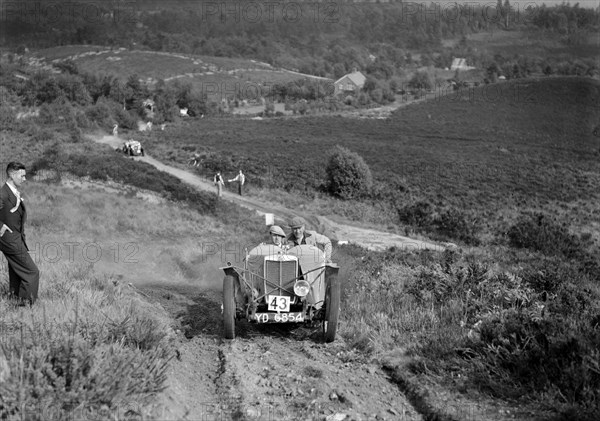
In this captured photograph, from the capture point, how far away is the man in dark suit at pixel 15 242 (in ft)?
26.1

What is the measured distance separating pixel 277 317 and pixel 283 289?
21.6 inches

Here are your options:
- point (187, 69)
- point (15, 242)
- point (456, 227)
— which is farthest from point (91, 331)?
point (187, 69)

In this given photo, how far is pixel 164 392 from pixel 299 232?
444 cm

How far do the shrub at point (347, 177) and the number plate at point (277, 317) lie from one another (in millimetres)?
35327

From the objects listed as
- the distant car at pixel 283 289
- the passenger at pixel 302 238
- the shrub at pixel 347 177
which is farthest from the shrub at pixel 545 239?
the distant car at pixel 283 289

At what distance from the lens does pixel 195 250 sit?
18.4 m

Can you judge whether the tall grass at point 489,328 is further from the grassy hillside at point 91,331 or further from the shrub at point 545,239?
the shrub at point 545,239

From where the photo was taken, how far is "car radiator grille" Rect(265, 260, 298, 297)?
8.70 m

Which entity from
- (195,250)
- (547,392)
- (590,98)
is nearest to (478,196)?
(195,250)

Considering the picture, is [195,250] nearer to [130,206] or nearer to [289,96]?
[130,206]

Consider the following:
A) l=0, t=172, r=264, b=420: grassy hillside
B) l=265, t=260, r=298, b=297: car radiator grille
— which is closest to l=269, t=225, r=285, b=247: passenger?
l=265, t=260, r=298, b=297: car radiator grille

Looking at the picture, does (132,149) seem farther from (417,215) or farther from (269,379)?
(269,379)

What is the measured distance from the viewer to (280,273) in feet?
28.5

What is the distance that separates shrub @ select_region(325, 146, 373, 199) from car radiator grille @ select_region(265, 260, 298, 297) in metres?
34.8
